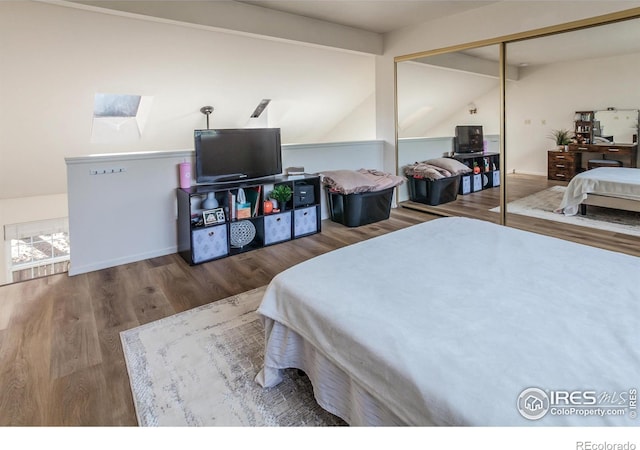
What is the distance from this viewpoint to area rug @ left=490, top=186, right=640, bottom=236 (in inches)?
139

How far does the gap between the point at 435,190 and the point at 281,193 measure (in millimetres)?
2246

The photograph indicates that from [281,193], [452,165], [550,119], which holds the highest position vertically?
[550,119]

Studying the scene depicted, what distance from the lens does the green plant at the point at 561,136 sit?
3738 millimetres

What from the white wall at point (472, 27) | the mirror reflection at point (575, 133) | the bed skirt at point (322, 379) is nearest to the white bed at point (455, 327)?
the bed skirt at point (322, 379)

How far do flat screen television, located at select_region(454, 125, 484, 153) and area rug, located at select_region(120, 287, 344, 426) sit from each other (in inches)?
134

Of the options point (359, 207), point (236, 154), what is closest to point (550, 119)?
point (359, 207)

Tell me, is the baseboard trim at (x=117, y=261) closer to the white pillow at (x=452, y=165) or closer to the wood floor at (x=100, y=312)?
the wood floor at (x=100, y=312)

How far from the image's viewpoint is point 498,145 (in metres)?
4.15

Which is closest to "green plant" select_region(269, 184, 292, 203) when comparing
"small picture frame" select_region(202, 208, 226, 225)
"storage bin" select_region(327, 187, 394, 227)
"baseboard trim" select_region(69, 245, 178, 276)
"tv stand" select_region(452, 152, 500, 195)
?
"small picture frame" select_region(202, 208, 226, 225)

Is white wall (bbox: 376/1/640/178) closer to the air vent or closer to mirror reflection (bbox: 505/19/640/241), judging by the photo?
mirror reflection (bbox: 505/19/640/241)

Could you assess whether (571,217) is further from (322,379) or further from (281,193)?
(322,379)

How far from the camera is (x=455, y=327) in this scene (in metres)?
1.22
